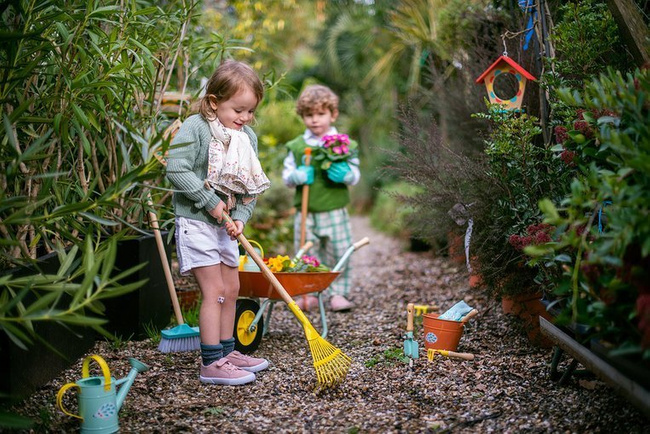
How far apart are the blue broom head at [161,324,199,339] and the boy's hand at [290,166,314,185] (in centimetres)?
145

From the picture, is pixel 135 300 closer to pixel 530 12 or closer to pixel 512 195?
pixel 512 195

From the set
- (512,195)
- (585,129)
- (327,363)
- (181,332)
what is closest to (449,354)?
(327,363)

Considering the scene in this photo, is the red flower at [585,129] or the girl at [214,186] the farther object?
the girl at [214,186]

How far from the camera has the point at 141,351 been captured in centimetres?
331

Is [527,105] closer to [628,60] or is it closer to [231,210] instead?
[628,60]

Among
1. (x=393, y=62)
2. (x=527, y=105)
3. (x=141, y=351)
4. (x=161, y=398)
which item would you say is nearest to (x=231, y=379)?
(x=161, y=398)

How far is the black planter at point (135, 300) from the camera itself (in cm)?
338

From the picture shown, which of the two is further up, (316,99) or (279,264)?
(316,99)

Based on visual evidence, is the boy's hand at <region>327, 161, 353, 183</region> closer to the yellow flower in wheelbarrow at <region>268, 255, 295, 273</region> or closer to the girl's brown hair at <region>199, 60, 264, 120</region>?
the yellow flower in wheelbarrow at <region>268, 255, 295, 273</region>

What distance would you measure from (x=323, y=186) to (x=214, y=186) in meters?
1.71

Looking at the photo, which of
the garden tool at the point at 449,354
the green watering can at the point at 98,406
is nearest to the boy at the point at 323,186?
the garden tool at the point at 449,354

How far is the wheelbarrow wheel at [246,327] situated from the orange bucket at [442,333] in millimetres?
906

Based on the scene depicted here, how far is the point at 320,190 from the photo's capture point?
457cm

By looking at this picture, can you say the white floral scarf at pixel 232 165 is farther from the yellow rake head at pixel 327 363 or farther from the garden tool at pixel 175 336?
the yellow rake head at pixel 327 363
